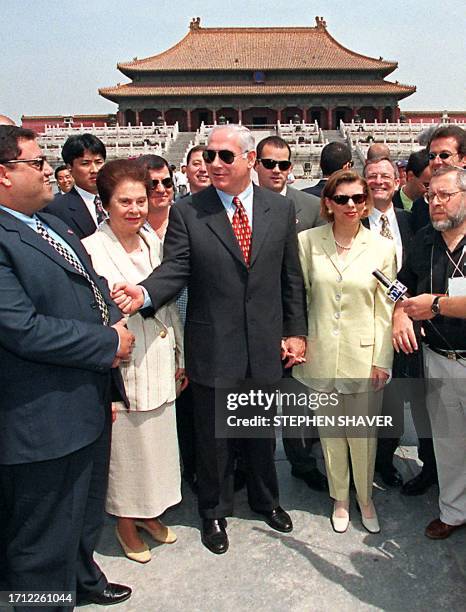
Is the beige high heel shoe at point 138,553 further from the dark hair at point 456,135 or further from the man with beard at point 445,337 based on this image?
the dark hair at point 456,135

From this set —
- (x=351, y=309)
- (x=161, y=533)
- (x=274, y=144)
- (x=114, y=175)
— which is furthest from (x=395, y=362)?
(x=114, y=175)

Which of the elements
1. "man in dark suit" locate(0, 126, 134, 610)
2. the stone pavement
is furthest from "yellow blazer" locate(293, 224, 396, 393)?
"man in dark suit" locate(0, 126, 134, 610)

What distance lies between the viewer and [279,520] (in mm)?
3119

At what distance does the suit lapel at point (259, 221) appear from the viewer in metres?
2.88

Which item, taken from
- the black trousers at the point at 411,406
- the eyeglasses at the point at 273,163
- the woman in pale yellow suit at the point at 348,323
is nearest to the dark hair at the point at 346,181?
the woman in pale yellow suit at the point at 348,323

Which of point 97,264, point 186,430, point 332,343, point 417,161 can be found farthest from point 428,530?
point 417,161

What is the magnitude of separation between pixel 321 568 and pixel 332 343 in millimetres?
1198

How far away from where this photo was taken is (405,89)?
38438 millimetres

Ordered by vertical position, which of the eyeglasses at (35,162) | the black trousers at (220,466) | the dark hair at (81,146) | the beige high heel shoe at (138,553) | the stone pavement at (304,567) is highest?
the dark hair at (81,146)

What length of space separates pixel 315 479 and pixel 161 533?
110 cm

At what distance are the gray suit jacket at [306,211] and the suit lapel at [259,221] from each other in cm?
80

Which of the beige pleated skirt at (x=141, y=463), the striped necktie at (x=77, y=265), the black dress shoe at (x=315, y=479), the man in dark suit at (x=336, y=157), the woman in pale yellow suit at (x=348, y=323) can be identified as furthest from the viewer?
the man in dark suit at (x=336, y=157)

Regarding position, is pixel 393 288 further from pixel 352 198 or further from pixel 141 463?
pixel 141 463

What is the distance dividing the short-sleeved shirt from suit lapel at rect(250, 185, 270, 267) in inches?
34.7
